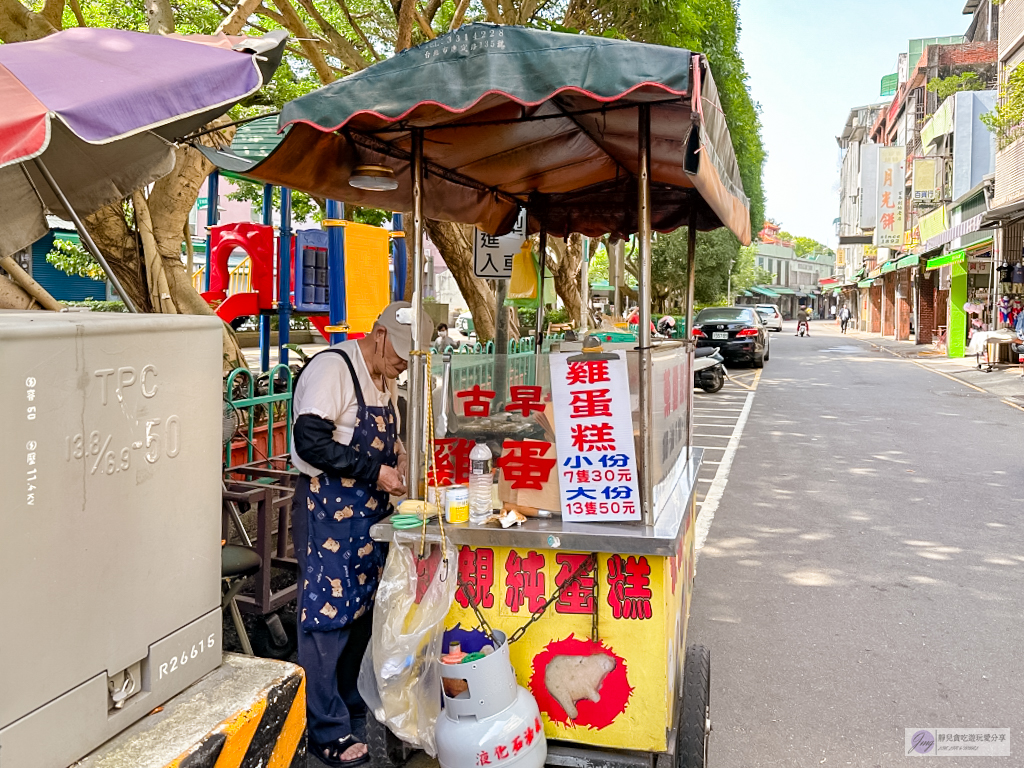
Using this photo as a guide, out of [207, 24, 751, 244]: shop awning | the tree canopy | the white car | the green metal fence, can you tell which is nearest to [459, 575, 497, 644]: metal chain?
[207, 24, 751, 244]: shop awning

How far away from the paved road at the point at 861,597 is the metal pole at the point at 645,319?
4.41ft

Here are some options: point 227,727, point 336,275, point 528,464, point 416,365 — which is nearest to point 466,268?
point 336,275

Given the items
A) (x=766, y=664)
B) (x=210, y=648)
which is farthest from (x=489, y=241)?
(x=210, y=648)

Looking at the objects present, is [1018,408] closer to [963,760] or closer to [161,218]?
[963,760]

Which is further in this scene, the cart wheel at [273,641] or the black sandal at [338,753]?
the cart wheel at [273,641]

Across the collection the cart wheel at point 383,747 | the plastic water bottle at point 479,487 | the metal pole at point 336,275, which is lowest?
the cart wheel at point 383,747

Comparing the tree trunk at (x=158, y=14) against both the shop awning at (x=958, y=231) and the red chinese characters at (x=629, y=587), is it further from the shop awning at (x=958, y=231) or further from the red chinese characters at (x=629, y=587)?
the shop awning at (x=958, y=231)

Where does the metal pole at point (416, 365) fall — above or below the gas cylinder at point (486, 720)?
above

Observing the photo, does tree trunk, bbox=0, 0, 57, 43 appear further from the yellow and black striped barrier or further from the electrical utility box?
the yellow and black striped barrier

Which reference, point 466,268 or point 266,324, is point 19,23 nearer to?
point 266,324

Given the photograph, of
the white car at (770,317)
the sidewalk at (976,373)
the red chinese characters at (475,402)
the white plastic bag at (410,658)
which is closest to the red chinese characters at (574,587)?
the white plastic bag at (410,658)

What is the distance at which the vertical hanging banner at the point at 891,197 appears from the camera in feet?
115

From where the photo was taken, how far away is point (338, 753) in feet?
10.1

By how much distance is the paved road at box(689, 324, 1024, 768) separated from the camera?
348cm
